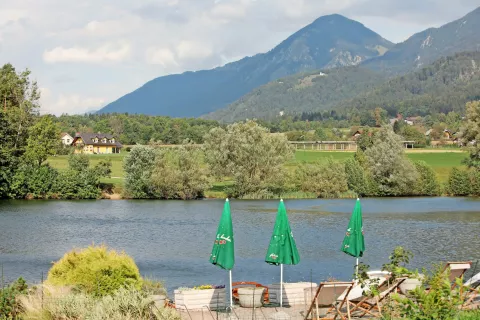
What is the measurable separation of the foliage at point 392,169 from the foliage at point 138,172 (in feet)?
77.1

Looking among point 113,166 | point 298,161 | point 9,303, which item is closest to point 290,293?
point 9,303

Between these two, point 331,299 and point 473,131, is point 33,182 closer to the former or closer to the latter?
point 473,131

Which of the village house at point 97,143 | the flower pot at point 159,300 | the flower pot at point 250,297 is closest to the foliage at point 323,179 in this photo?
the flower pot at point 250,297

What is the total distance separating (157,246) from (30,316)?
73.8 feet

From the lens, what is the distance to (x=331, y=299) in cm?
1666

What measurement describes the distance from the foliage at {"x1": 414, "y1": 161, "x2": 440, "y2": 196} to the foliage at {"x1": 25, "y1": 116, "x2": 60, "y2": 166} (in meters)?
37.7

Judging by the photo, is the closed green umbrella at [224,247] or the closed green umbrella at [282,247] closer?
the closed green umbrella at [224,247]

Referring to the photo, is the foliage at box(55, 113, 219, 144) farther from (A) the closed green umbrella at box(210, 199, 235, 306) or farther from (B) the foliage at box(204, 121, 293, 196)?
(A) the closed green umbrella at box(210, 199, 235, 306)

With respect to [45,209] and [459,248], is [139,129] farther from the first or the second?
[459,248]

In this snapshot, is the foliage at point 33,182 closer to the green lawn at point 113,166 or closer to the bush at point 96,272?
the green lawn at point 113,166

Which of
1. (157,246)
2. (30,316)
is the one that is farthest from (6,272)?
(30,316)

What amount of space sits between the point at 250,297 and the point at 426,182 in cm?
6195

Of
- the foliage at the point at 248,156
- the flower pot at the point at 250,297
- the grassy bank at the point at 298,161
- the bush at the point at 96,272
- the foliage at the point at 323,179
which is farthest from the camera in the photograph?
the grassy bank at the point at 298,161

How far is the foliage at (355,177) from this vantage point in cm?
7481
